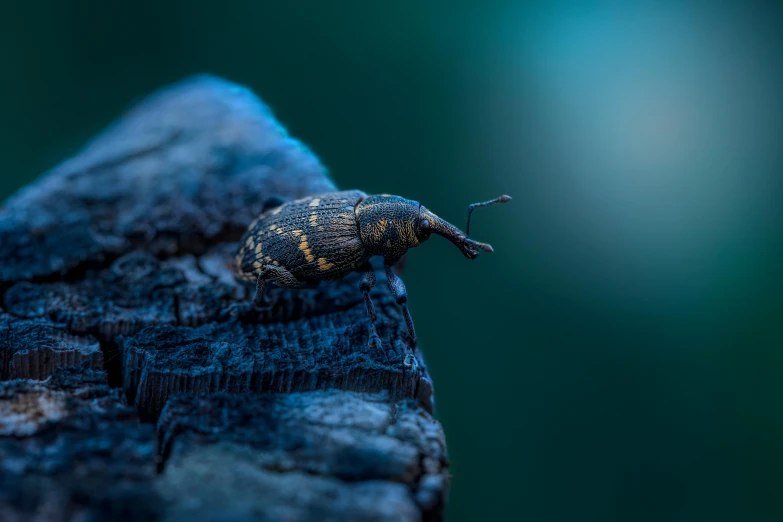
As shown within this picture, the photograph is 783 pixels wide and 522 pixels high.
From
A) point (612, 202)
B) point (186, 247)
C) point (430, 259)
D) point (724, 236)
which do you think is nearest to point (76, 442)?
point (186, 247)

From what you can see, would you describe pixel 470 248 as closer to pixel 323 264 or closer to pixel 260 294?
pixel 323 264

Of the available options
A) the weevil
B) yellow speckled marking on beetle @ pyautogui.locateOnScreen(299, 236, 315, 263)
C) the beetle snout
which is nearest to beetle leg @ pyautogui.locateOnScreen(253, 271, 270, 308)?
the weevil

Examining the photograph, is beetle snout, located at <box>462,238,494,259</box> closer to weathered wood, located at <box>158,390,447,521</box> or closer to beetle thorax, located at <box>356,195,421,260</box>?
beetle thorax, located at <box>356,195,421,260</box>

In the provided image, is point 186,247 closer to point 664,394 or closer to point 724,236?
point 664,394

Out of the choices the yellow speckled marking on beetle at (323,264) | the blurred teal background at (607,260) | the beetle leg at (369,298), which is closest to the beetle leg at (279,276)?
the yellow speckled marking on beetle at (323,264)

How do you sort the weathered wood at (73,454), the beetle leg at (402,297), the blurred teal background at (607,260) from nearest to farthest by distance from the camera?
the weathered wood at (73,454) < the beetle leg at (402,297) < the blurred teal background at (607,260)

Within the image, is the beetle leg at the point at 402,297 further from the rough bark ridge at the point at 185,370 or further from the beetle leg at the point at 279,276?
the beetle leg at the point at 279,276
